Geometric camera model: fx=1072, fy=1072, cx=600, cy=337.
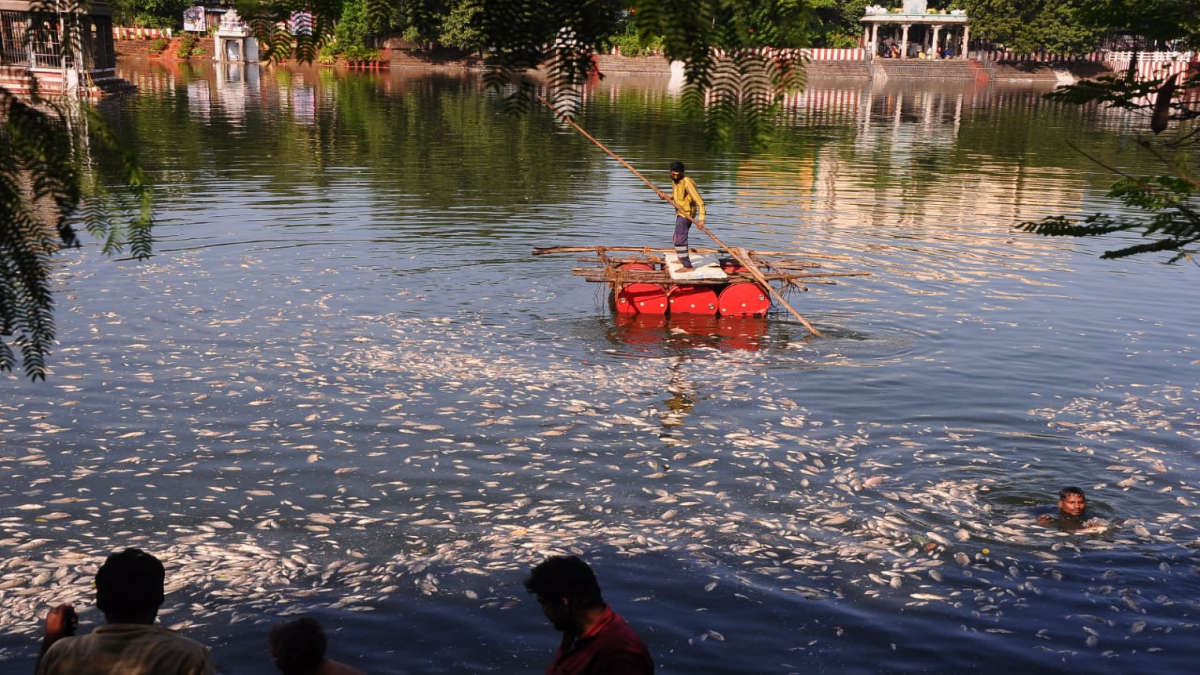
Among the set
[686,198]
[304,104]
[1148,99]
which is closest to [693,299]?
[686,198]

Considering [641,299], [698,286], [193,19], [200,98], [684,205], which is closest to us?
[684,205]

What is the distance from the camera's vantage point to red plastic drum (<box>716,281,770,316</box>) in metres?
21.8

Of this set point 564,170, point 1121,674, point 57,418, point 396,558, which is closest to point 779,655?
point 1121,674

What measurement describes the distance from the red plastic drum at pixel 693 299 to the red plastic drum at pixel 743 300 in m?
0.19

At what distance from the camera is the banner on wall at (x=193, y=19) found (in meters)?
114

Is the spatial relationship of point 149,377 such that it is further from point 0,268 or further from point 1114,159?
point 1114,159

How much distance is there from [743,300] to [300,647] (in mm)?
16397

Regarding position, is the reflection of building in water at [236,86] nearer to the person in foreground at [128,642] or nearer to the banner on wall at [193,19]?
the banner on wall at [193,19]

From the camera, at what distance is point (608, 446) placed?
15359 mm

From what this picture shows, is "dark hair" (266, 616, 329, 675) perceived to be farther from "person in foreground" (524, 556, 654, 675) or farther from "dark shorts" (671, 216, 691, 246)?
"dark shorts" (671, 216, 691, 246)

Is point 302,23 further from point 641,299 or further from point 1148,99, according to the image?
point 641,299

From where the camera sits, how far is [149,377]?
17641 millimetres

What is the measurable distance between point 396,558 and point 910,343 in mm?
12395

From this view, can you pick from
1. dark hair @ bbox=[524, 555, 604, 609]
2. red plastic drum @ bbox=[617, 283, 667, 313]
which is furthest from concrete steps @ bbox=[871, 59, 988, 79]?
dark hair @ bbox=[524, 555, 604, 609]
